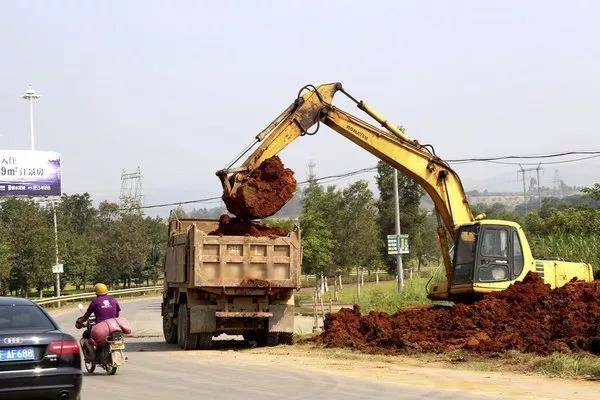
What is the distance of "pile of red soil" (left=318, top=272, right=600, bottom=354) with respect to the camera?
17047 millimetres

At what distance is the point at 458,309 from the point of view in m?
19.7

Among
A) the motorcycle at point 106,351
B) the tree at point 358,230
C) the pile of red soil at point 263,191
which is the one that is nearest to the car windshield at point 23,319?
the motorcycle at point 106,351

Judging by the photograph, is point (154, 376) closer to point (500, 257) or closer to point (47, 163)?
point (500, 257)

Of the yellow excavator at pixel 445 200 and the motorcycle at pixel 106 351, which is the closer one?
the motorcycle at pixel 106 351

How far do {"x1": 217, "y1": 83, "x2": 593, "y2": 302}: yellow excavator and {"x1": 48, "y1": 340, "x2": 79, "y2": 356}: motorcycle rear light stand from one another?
10.1 metres

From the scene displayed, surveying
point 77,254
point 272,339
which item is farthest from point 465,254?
point 77,254

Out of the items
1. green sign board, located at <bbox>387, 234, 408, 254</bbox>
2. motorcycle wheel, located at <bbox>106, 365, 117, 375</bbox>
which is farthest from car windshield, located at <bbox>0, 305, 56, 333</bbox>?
green sign board, located at <bbox>387, 234, 408, 254</bbox>

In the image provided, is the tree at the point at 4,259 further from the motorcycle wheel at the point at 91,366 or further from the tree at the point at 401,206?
the motorcycle wheel at the point at 91,366

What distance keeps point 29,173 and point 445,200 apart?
164 feet

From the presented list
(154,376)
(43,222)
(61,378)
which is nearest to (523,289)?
(154,376)

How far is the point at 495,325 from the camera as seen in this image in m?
18.5

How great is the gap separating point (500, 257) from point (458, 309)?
2.10 meters

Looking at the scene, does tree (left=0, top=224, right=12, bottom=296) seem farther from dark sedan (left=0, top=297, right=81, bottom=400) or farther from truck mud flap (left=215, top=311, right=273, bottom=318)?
dark sedan (left=0, top=297, right=81, bottom=400)

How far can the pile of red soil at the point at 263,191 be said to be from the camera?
2041cm
